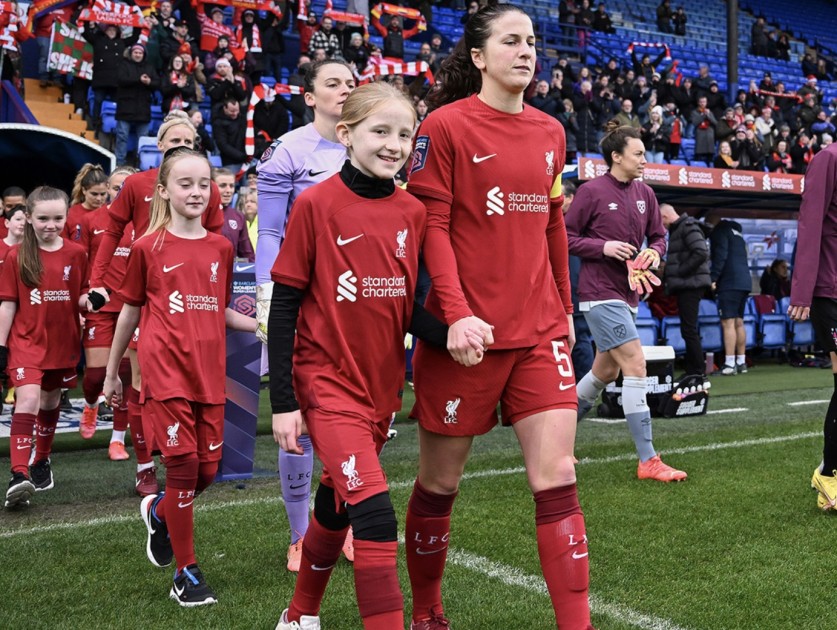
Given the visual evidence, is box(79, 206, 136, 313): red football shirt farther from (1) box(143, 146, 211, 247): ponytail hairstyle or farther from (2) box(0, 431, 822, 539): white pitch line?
(1) box(143, 146, 211, 247): ponytail hairstyle

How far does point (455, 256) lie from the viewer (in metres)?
3.13

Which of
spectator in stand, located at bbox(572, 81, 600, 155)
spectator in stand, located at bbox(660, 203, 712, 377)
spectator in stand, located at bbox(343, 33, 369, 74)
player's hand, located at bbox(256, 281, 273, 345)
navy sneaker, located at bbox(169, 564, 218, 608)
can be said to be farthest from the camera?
spectator in stand, located at bbox(572, 81, 600, 155)

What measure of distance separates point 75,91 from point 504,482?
12.1 m

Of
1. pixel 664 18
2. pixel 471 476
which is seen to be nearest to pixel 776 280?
pixel 471 476

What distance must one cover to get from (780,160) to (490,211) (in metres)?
21.0

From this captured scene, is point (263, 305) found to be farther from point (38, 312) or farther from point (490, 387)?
point (38, 312)

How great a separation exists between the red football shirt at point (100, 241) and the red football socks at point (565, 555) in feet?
13.9

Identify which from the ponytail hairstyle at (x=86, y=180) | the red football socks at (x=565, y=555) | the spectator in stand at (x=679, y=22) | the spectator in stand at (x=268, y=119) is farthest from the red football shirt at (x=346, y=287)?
the spectator in stand at (x=679, y=22)

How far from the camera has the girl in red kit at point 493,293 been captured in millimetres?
3041

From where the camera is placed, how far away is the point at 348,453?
2.82m

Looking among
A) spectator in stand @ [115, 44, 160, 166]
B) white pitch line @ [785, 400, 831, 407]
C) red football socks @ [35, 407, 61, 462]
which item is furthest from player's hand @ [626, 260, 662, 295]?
spectator in stand @ [115, 44, 160, 166]

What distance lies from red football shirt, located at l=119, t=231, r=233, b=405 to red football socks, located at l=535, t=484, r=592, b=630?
1.65m

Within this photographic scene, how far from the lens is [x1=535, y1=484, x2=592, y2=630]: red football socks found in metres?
2.87

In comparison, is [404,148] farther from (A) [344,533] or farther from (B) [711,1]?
(B) [711,1]
